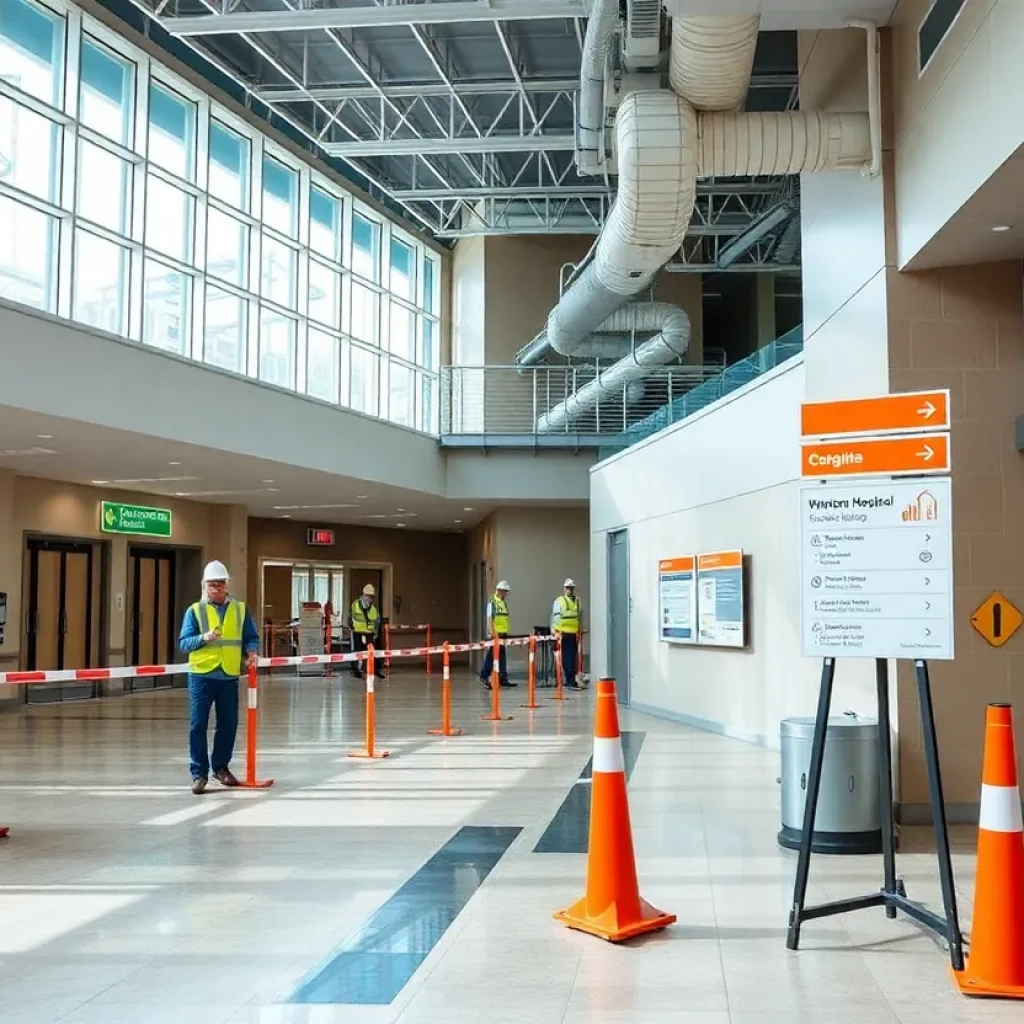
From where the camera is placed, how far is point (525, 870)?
6594mm

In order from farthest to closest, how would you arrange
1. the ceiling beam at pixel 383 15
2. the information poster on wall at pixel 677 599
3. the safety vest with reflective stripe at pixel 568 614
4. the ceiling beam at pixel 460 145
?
the safety vest with reflective stripe at pixel 568 614
the ceiling beam at pixel 460 145
the information poster on wall at pixel 677 599
the ceiling beam at pixel 383 15

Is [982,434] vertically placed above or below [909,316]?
below

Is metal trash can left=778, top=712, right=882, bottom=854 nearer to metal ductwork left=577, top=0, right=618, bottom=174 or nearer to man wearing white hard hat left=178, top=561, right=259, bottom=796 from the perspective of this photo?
man wearing white hard hat left=178, top=561, right=259, bottom=796

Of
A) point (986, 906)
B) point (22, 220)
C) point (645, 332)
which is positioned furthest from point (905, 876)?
point (645, 332)

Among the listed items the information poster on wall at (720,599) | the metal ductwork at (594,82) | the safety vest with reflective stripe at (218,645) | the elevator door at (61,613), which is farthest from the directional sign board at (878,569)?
the elevator door at (61,613)

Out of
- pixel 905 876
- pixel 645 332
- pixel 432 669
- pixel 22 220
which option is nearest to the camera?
pixel 905 876

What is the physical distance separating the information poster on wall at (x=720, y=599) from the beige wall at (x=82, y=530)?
1045cm

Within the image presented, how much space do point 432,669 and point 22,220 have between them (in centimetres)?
1682

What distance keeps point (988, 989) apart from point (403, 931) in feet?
7.91

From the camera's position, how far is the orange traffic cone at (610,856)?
17.2 feet

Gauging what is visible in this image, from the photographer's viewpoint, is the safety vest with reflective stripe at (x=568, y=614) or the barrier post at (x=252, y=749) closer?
the barrier post at (x=252, y=749)

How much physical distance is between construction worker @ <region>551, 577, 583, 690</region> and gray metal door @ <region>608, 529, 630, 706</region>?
1.13m

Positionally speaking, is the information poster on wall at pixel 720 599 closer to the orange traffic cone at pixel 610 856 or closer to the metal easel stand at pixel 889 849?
the metal easel stand at pixel 889 849

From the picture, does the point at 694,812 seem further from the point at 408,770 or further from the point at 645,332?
the point at 645,332
